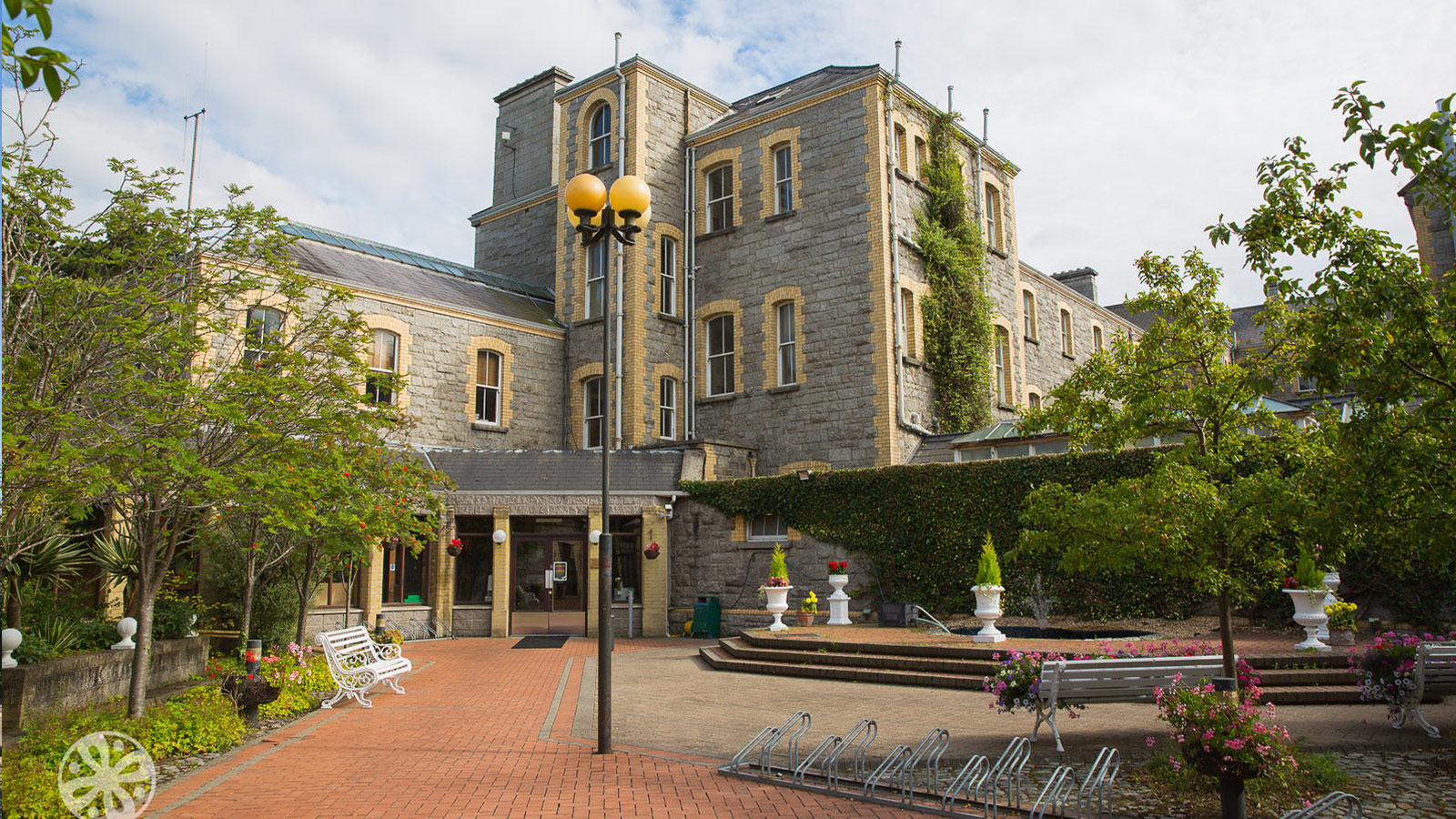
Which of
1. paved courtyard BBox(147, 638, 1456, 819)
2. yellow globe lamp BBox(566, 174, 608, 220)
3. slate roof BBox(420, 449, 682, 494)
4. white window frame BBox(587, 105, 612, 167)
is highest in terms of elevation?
white window frame BBox(587, 105, 612, 167)

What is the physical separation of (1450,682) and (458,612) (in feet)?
57.8

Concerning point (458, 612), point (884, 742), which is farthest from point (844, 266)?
point (884, 742)

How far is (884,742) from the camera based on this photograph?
8578mm

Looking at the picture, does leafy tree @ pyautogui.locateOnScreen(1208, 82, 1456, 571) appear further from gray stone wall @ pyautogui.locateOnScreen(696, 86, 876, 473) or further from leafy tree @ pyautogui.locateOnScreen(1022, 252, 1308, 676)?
gray stone wall @ pyautogui.locateOnScreen(696, 86, 876, 473)

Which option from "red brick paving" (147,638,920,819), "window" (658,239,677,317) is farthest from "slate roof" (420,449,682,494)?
"red brick paving" (147,638,920,819)

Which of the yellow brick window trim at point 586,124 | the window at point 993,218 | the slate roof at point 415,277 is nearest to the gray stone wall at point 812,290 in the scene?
the yellow brick window trim at point 586,124

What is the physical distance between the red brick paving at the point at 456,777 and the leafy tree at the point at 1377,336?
3.79m

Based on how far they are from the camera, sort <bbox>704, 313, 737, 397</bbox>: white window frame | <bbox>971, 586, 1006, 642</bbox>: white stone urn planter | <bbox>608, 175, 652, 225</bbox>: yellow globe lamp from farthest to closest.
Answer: <bbox>704, 313, 737, 397</bbox>: white window frame
<bbox>971, 586, 1006, 642</bbox>: white stone urn planter
<bbox>608, 175, 652, 225</bbox>: yellow globe lamp

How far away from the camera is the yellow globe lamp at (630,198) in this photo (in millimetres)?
9031

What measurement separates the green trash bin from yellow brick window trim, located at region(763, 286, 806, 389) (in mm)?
5635

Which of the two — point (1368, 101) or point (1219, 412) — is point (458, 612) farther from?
point (1368, 101)

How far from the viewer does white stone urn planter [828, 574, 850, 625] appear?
17.8 meters

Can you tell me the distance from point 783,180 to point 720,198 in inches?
78.9

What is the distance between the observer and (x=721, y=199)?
25.2m
